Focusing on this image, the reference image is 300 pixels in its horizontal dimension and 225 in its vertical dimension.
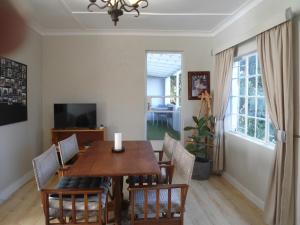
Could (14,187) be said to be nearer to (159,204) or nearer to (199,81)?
(159,204)

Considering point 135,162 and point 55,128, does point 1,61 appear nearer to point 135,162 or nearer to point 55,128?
point 55,128

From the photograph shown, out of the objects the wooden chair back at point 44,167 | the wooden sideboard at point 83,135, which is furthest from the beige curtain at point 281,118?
the wooden sideboard at point 83,135

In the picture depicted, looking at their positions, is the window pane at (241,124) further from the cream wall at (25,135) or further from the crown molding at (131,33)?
the cream wall at (25,135)

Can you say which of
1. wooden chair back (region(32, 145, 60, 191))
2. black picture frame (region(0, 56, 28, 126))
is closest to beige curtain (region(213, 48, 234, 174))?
wooden chair back (region(32, 145, 60, 191))

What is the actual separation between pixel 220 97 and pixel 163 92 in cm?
121

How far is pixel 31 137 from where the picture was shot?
413cm

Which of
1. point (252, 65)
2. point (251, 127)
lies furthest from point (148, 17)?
point (251, 127)

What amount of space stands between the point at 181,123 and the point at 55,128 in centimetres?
228

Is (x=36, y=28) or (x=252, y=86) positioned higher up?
(x=36, y=28)

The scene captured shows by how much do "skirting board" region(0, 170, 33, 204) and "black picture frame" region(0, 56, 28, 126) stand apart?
0.89 m

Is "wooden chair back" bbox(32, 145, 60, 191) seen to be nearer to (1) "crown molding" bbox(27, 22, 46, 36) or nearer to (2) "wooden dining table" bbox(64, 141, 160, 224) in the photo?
(2) "wooden dining table" bbox(64, 141, 160, 224)

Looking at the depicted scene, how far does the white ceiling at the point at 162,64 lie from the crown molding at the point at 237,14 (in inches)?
32.8

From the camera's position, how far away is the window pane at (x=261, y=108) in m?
3.11

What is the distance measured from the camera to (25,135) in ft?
12.8
